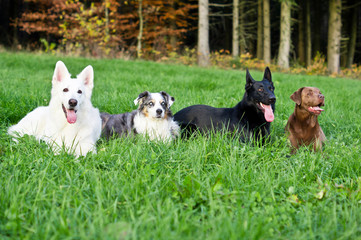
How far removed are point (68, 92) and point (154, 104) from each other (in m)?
1.28

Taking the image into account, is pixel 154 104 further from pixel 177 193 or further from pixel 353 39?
pixel 353 39

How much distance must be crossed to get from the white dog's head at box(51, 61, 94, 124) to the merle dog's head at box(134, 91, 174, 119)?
0.93m

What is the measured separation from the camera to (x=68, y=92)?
3541mm

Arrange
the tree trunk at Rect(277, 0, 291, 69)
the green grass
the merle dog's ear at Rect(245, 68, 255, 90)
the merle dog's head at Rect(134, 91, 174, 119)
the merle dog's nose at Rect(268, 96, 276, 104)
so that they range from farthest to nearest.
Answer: the tree trunk at Rect(277, 0, 291, 69) → the merle dog's head at Rect(134, 91, 174, 119) → the merle dog's ear at Rect(245, 68, 255, 90) → the merle dog's nose at Rect(268, 96, 276, 104) → the green grass

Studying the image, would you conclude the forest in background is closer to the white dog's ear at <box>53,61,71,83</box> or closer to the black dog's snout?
the black dog's snout

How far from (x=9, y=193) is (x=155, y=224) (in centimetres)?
111

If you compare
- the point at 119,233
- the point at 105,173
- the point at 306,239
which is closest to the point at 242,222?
the point at 306,239

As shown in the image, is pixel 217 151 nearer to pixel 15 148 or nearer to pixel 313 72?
pixel 15 148

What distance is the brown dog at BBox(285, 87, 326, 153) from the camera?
4065mm

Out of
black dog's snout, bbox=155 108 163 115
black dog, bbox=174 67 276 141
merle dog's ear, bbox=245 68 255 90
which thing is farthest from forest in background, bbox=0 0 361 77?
black dog's snout, bbox=155 108 163 115

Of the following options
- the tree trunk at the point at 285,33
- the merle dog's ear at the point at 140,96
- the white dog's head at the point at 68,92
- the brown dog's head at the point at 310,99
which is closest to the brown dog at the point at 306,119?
the brown dog's head at the point at 310,99

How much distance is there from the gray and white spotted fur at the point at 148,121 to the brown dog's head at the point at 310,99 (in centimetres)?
175

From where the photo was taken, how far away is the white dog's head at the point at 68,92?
352 cm

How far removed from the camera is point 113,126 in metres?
4.62
